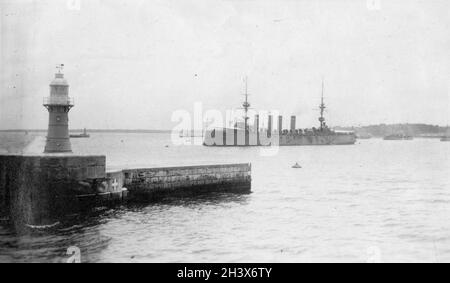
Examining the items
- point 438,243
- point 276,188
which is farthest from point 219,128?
point 438,243

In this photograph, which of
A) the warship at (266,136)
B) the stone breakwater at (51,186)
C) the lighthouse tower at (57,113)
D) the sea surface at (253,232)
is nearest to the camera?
the sea surface at (253,232)

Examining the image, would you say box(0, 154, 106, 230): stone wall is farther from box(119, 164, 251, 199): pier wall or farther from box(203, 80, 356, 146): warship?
box(203, 80, 356, 146): warship

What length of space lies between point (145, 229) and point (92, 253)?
363 cm

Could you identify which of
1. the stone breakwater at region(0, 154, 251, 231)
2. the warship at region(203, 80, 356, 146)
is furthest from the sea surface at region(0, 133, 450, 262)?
the warship at region(203, 80, 356, 146)

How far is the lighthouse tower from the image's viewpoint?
21500mm

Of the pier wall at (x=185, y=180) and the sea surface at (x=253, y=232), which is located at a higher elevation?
the pier wall at (x=185, y=180)

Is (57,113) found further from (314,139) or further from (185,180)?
(314,139)

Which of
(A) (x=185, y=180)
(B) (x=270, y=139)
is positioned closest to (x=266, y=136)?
(B) (x=270, y=139)

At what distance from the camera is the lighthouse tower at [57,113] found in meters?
21.5

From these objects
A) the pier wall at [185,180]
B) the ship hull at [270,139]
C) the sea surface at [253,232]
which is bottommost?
the sea surface at [253,232]

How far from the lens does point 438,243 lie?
50.5ft

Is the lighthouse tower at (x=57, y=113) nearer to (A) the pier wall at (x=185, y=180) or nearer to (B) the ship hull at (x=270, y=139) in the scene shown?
(A) the pier wall at (x=185, y=180)

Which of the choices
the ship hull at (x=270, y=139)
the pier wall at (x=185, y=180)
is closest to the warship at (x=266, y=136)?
the ship hull at (x=270, y=139)
